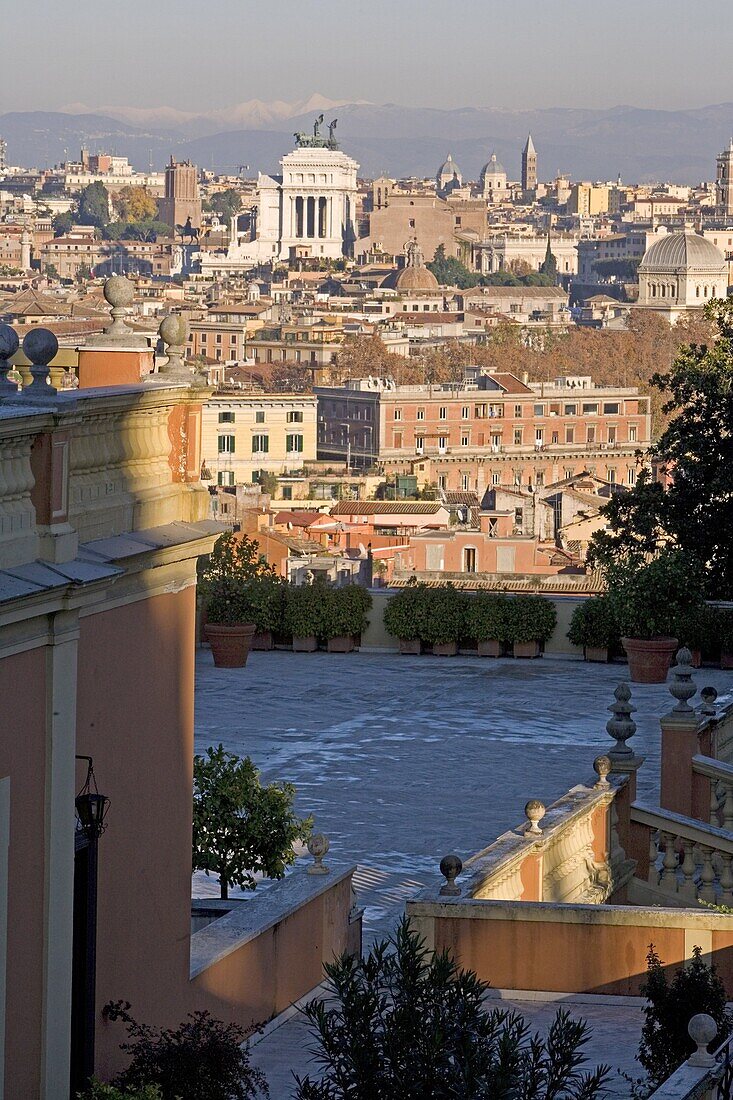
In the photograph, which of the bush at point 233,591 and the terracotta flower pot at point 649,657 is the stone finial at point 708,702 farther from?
the bush at point 233,591

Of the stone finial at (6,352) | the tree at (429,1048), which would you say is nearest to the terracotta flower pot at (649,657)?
the stone finial at (6,352)

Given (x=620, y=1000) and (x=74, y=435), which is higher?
(x=74, y=435)

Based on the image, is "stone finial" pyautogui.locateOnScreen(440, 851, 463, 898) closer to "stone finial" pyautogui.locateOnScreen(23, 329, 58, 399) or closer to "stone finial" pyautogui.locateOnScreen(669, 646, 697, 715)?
"stone finial" pyautogui.locateOnScreen(669, 646, 697, 715)

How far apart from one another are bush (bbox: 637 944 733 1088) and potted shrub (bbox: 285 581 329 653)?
749 centimetres

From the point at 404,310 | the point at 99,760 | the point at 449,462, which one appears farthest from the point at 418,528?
the point at 404,310

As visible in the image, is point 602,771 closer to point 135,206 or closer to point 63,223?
point 63,223

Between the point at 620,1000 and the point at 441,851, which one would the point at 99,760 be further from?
the point at 441,851

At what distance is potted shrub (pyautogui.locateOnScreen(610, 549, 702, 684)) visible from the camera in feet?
39.4

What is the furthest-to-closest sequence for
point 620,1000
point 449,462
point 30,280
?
point 30,280 → point 449,462 → point 620,1000

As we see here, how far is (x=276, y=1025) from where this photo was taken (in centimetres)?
575

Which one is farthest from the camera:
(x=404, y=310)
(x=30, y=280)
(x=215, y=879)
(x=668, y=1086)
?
(x=30, y=280)

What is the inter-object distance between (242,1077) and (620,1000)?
5.74 feet

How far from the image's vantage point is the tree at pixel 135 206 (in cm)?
19138

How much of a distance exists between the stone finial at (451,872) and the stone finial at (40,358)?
7.47 ft
